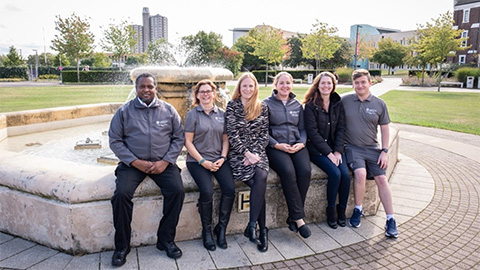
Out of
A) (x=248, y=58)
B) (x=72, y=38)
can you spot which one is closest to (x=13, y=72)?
(x=72, y=38)

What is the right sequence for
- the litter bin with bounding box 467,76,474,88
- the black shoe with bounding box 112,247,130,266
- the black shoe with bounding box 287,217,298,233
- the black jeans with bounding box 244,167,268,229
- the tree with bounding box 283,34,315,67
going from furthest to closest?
the tree with bounding box 283,34,315,67, the litter bin with bounding box 467,76,474,88, the black shoe with bounding box 287,217,298,233, the black jeans with bounding box 244,167,268,229, the black shoe with bounding box 112,247,130,266

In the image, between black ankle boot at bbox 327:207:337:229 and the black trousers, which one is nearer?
the black trousers

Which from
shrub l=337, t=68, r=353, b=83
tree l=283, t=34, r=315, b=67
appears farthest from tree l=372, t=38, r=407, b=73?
shrub l=337, t=68, r=353, b=83

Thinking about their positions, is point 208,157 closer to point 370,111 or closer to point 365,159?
point 365,159

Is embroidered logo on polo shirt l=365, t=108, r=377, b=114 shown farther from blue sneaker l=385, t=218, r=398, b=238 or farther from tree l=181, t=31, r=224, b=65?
tree l=181, t=31, r=224, b=65

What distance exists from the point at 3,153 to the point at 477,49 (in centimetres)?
5673

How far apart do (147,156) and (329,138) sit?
223cm

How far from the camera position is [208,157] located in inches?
148

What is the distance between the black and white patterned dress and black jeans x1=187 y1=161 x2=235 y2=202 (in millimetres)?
111

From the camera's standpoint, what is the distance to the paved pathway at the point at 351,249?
323 centimetres

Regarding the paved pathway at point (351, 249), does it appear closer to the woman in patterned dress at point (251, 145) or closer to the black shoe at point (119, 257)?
the black shoe at point (119, 257)

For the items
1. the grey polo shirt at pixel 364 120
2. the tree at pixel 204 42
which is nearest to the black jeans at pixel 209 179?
the grey polo shirt at pixel 364 120

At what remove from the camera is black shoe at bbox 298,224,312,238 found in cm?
372

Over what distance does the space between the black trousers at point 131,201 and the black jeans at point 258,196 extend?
28.5 inches
